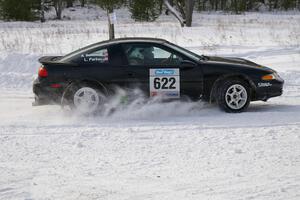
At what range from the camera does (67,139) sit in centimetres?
681


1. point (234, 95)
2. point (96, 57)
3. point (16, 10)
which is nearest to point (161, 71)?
point (96, 57)

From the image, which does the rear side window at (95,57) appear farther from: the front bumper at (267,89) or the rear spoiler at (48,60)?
the front bumper at (267,89)

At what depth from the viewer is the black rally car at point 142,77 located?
8.19 metres

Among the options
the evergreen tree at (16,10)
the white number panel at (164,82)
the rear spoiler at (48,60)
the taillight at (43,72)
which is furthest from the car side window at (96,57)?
the evergreen tree at (16,10)

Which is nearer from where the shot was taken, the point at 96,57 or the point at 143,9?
the point at 96,57

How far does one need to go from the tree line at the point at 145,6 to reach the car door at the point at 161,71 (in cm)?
1952

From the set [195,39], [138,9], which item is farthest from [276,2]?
[195,39]

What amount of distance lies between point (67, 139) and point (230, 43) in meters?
12.2

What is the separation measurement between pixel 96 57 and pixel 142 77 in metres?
0.91

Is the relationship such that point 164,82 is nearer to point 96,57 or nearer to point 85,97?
point 96,57

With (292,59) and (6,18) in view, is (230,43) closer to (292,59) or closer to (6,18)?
(292,59)

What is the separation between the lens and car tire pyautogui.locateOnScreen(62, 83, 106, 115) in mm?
8195

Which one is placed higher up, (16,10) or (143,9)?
(16,10)

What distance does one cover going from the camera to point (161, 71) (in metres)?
8.17
